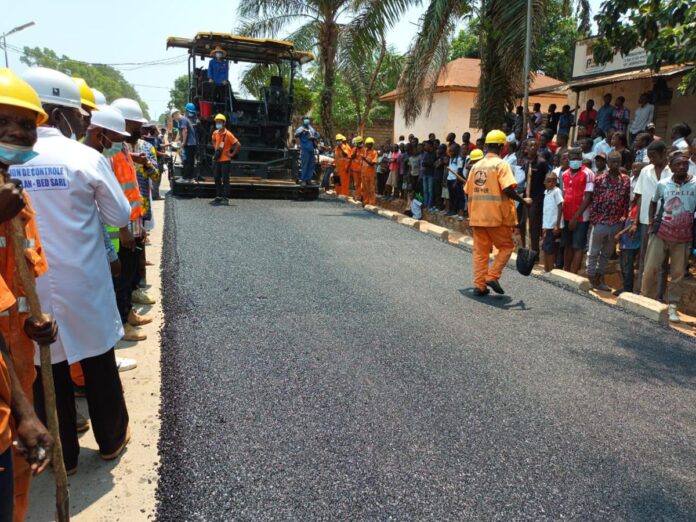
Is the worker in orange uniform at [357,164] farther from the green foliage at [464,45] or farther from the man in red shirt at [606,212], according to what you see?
the green foliage at [464,45]

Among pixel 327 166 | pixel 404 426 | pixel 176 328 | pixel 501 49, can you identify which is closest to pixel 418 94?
pixel 501 49

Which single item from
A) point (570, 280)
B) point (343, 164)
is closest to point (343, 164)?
point (343, 164)

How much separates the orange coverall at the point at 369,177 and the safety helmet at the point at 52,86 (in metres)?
10.7

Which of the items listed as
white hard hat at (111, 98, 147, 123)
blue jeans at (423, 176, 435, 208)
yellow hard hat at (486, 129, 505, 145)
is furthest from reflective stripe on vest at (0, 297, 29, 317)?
blue jeans at (423, 176, 435, 208)

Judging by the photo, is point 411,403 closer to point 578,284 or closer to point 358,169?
point 578,284

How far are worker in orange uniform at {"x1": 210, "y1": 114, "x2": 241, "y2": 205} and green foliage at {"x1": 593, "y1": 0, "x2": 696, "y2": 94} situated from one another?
22.7 feet

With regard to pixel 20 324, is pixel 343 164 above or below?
above

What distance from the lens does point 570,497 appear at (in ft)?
8.20

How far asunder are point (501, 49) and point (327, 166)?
26.3 feet

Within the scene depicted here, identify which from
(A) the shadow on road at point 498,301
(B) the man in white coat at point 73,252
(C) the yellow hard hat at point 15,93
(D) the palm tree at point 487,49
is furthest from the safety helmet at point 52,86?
(D) the palm tree at point 487,49

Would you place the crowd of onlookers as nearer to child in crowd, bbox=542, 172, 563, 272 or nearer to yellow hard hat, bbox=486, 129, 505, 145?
child in crowd, bbox=542, 172, 563, 272

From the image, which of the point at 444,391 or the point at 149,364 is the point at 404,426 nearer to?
the point at 444,391

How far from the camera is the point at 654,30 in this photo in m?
4.54

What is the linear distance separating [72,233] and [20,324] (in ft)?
2.14
